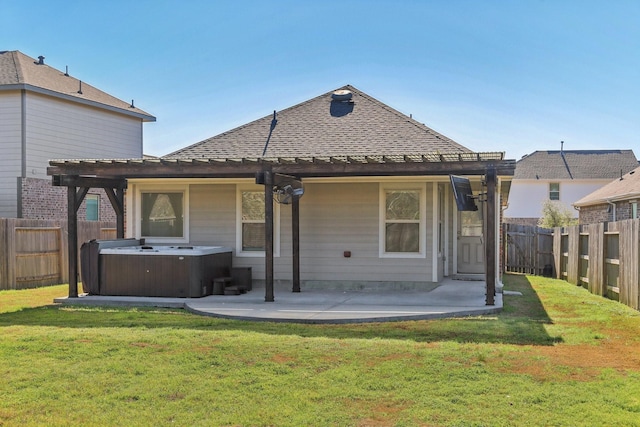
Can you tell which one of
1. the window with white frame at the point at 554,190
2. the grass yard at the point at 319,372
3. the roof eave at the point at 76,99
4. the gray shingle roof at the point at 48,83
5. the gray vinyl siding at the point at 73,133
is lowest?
the grass yard at the point at 319,372

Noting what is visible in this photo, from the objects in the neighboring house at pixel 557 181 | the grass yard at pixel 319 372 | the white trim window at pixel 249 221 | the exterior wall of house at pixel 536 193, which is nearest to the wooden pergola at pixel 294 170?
the white trim window at pixel 249 221

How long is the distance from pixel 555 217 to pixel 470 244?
17.4 metres

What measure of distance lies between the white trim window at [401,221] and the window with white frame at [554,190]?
24952 millimetres

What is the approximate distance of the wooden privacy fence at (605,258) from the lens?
34.0ft

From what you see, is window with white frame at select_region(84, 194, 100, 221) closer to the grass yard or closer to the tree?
the grass yard

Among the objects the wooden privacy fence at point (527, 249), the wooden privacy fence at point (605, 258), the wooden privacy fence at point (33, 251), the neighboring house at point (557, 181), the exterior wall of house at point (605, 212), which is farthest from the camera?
the neighboring house at point (557, 181)

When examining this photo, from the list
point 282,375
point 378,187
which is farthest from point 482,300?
point 282,375

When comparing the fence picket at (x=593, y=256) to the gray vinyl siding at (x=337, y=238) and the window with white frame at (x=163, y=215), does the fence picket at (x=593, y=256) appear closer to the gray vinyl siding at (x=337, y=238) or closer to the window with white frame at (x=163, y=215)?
the gray vinyl siding at (x=337, y=238)

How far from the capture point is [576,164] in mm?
35594

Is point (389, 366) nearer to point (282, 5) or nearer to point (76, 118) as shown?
point (282, 5)

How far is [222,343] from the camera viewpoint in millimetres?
7180

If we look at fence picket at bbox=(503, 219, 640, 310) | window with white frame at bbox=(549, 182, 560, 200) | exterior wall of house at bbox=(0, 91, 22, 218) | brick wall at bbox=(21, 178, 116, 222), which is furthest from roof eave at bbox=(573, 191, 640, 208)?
exterior wall of house at bbox=(0, 91, 22, 218)

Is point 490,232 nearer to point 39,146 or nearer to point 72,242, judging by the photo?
point 72,242

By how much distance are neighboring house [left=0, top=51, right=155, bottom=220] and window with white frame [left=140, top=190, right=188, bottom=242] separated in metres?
6.35
